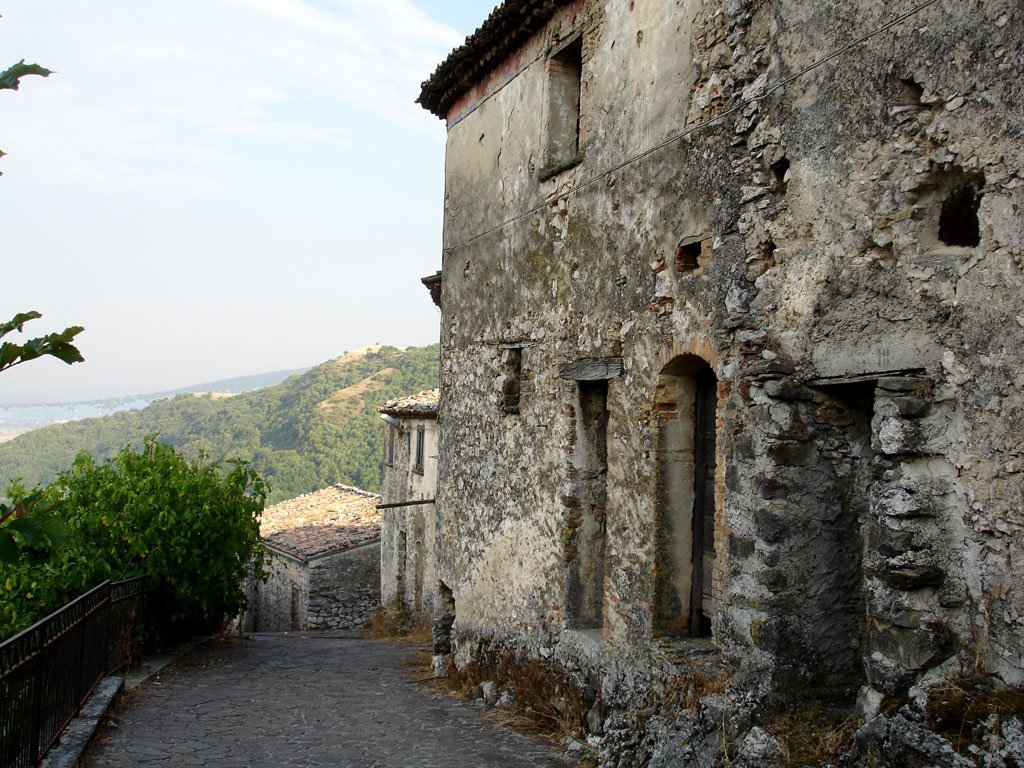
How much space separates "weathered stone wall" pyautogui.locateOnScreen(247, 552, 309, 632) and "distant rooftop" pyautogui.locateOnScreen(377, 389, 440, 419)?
14.4ft

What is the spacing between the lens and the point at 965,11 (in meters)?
4.54

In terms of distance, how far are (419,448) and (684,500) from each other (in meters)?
13.4

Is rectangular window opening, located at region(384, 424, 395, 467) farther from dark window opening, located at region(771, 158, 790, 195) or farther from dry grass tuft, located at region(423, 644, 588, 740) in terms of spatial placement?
dark window opening, located at region(771, 158, 790, 195)

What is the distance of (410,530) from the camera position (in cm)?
1980

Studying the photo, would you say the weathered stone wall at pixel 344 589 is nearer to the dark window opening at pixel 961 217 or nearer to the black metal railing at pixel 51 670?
the black metal railing at pixel 51 670

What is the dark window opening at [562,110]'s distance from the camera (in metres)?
9.27

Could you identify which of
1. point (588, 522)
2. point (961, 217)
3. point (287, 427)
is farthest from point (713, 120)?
point (287, 427)

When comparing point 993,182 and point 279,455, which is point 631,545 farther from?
point 279,455

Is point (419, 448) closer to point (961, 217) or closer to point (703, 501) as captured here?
point (703, 501)

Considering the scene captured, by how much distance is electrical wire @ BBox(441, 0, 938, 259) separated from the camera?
197 inches

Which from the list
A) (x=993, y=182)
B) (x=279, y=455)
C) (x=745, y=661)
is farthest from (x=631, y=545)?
(x=279, y=455)

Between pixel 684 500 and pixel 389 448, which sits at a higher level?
pixel 389 448

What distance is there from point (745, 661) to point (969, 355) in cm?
235

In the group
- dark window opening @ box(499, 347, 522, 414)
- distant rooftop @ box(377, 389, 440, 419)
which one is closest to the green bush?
dark window opening @ box(499, 347, 522, 414)
